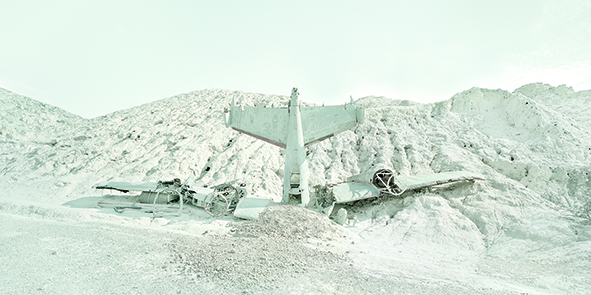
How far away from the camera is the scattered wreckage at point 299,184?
892 cm

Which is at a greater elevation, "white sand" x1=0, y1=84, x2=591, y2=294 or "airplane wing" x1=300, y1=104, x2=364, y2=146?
"airplane wing" x1=300, y1=104, x2=364, y2=146

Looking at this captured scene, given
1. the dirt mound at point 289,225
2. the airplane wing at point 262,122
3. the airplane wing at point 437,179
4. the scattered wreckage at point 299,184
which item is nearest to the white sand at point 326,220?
the dirt mound at point 289,225

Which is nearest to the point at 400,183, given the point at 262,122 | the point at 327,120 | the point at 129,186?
the point at 327,120

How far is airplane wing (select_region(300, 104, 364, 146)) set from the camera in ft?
31.6

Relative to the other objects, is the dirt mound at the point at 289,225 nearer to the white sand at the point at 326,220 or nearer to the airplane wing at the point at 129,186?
the white sand at the point at 326,220

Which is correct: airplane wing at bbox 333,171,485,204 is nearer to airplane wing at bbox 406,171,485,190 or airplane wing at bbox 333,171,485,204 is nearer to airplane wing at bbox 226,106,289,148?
airplane wing at bbox 406,171,485,190

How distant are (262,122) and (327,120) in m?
2.53

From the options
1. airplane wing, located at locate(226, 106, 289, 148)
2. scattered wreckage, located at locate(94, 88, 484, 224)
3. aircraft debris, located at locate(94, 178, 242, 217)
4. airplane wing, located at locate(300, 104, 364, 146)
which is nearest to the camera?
aircraft debris, located at locate(94, 178, 242, 217)

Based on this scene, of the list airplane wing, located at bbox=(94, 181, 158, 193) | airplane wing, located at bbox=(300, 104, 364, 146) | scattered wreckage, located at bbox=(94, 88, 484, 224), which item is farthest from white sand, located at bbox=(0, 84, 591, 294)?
airplane wing, located at bbox=(300, 104, 364, 146)

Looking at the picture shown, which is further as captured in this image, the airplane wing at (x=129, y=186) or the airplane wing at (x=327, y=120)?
the airplane wing at (x=327, y=120)

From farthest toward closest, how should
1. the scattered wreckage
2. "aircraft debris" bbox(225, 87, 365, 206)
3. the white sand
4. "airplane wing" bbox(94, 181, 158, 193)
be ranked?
"airplane wing" bbox(94, 181, 158, 193) → "aircraft debris" bbox(225, 87, 365, 206) → the scattered wreckage → the white sand

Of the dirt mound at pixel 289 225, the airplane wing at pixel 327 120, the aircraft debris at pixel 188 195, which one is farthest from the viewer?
the airplane wing at pixel 327 120

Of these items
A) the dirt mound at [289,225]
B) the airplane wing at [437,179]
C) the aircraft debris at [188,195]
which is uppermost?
the airplane wing at [437,179]

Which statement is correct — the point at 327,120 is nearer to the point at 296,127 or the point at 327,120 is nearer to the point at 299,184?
the point at 296,127
